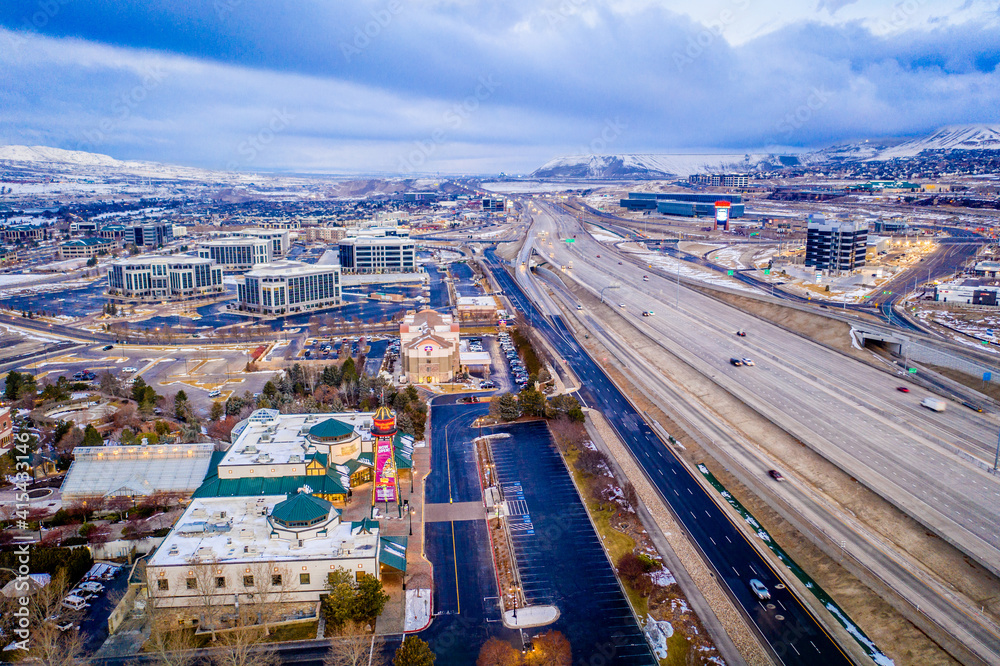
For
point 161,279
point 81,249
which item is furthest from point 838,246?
point 81,249

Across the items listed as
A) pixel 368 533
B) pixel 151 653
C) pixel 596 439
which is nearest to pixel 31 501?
pixel 151 653

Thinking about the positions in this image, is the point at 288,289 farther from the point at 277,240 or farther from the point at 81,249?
the point at 81,249

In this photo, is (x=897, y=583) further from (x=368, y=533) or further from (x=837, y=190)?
(x=837, y=190)

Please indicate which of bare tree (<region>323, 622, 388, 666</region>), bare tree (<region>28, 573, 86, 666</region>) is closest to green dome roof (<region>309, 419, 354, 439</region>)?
bare tree (<region>323, 622, 388, 666</region>)

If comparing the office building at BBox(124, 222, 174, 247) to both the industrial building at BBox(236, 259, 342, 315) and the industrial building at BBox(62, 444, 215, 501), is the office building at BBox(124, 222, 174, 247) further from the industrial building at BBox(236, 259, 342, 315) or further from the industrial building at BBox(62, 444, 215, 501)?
the industrial building at BBox(62, 444, 215, 501)

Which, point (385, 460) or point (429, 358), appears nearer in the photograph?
point (385, 460)

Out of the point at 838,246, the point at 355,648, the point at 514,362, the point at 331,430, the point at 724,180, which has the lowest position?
the point at 355,648

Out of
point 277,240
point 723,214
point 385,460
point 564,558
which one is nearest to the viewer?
point 564,558
